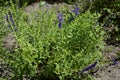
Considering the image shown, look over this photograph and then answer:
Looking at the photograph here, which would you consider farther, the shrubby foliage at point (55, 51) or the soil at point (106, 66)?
the soil at point (106, 66)

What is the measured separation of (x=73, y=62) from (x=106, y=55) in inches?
35.6

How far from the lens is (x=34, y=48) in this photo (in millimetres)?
2883

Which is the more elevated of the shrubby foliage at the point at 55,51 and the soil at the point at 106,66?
the shrubby foliage at the point at 55,51

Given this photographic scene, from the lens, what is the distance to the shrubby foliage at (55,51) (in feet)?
9.24

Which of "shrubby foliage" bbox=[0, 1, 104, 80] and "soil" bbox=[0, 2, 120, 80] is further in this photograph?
"soil" bbox=[0, 2, 120, 80]

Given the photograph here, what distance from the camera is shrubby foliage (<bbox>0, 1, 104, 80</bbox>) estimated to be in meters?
2.82

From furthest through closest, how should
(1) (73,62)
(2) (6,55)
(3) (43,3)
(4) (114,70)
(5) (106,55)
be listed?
(3) (43,3), (5) (106,55), (4) (114,70), (2) (6,55), (1) (73,62)

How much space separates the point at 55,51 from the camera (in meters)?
3.06

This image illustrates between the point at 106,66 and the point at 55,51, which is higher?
the point at 55,51

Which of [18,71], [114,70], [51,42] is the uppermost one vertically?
[51,42]

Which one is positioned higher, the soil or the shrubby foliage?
the shrubby foliage

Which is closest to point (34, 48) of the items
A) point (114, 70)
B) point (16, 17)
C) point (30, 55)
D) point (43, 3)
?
point (30, 55)

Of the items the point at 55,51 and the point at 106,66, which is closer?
the point at 55,51

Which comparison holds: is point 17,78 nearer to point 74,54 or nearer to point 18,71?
point 18,71
